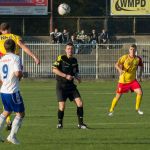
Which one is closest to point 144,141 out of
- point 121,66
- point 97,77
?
point 121,66

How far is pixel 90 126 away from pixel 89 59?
886 inches

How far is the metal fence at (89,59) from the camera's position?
39.2m

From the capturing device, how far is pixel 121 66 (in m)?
21.3

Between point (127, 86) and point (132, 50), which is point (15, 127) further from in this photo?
point (127, 86)

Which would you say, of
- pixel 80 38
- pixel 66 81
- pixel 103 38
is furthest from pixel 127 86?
pixel 103 38

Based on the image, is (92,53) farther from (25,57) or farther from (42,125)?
(42,125)

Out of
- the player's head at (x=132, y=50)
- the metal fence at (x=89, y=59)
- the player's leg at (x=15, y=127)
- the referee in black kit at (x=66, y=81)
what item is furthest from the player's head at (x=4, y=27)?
the metal fence at (x=89, y=59)

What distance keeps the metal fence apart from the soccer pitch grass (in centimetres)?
1081

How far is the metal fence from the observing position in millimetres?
39250

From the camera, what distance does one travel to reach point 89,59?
39719 millimetres

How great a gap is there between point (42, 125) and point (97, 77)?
862 inches

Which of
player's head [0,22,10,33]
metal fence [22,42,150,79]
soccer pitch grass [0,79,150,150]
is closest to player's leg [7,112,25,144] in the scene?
soccer pitch grass [0,79,150,150]

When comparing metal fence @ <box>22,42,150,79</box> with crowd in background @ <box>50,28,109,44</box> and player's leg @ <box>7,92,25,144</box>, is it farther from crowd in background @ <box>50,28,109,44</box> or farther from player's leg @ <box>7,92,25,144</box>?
player's leg @ <box>7,92,25,144</box>

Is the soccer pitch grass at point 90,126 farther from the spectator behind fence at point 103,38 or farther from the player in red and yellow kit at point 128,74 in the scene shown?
the spectator behind fence at point 103,38
